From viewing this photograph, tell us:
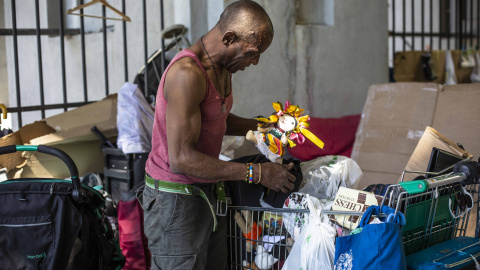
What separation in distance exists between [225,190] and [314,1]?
132 inches

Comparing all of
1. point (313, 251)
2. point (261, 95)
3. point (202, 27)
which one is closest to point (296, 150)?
point (261, 95)

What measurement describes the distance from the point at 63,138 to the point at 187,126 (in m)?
2.15

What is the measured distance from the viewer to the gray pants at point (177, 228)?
2494 mm

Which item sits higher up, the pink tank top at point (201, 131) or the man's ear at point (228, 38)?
the man's ear at point (228, 38)

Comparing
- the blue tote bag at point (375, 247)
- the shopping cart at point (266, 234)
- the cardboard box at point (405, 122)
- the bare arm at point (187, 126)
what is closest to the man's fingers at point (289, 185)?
the shopping cart at point (266, 234)

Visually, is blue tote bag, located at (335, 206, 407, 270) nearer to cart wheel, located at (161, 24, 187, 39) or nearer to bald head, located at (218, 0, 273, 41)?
bald head, located at (218, 0, 273, 41)

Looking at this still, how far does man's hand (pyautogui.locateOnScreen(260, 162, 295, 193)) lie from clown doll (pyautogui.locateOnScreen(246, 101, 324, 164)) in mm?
210

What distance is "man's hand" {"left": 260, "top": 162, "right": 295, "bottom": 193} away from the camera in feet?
8.11

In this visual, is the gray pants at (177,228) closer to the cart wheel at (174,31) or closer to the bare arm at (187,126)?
the bare arm at (187,126)

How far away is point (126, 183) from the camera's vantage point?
417cm

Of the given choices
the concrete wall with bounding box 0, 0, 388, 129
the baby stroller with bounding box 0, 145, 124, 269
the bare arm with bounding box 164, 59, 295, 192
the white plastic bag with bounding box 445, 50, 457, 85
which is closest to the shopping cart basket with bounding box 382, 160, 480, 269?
the bare arm with bounding box 164, 59, 295, 192

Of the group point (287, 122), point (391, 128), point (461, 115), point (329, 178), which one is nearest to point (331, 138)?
point (391, 128)

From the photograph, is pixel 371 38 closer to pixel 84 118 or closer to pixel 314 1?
pixel 314 1

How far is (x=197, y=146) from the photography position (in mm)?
2490
